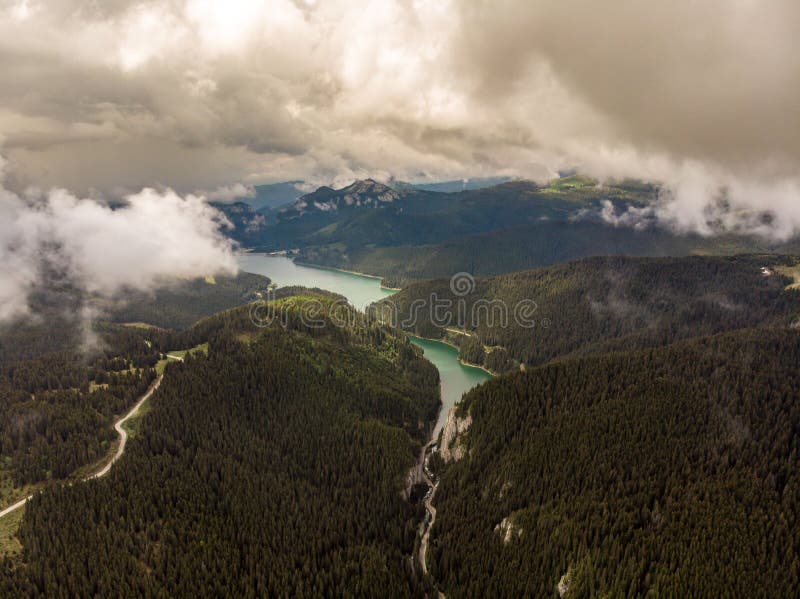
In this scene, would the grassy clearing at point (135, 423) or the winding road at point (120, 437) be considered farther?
the grassy clearing at point (135, 423)

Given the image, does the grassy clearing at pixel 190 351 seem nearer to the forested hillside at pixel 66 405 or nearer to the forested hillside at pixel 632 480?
the forested hillside at pixel 66 405

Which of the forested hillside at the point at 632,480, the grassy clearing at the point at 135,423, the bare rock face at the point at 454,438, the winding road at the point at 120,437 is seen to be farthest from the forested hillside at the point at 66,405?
the bare rock face at the point at 454,438

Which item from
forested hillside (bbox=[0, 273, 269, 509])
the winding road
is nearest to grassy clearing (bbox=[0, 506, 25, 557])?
the winding road

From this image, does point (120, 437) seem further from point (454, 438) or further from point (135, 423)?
point (454, 438)

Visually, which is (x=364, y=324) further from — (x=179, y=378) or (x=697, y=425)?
(x=697, y=425)

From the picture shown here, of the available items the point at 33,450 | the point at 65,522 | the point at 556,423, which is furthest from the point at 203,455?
the point at 556,423

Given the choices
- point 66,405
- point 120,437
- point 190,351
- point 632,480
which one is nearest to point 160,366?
point 190,351
